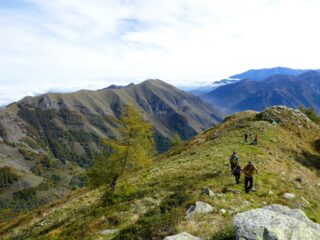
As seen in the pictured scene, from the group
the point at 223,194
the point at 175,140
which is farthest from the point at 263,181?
the point at 175,140

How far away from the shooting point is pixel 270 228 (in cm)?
1086

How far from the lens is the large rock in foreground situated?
10.7 meters

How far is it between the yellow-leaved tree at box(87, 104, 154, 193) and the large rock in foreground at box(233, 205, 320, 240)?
73.7ft

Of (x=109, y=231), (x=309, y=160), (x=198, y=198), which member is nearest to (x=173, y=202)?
(x=198, y=198)

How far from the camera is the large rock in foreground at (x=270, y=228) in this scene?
35.0ft

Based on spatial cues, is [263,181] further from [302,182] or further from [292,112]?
[292,112]

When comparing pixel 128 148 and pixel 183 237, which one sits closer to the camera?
pixel 183 237

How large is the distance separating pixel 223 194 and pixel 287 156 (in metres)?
25.6

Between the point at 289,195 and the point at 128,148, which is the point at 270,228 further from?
the point at 128,148

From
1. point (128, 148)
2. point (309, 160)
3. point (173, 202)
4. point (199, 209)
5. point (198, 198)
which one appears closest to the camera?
point (199, 209)

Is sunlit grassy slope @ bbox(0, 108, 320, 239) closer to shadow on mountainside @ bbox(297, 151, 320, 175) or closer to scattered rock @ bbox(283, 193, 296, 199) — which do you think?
shadow on mountainside @ bbox(297, 151, 320, 175)

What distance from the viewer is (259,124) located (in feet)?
199

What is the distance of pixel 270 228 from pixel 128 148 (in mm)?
23905

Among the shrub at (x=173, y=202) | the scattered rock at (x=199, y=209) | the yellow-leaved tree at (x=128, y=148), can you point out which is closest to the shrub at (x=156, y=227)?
the shrub at (x=173, y=202)
